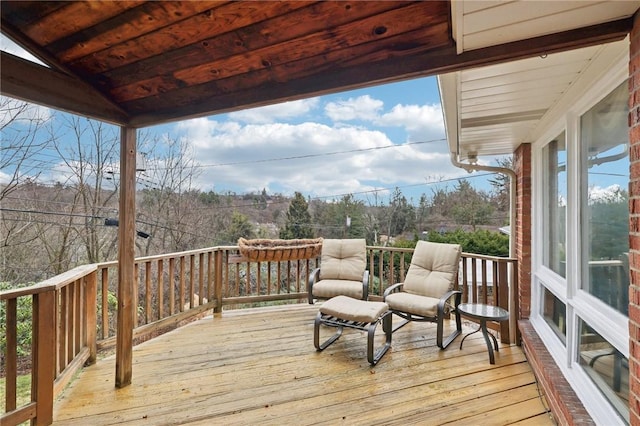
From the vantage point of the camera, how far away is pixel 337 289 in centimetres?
399

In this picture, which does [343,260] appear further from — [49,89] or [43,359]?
[49,89]

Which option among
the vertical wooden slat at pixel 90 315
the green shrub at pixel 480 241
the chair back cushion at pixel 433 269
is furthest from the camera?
the green shrub at pixel 480 241

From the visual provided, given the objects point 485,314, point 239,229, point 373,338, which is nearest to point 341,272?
point 373,338

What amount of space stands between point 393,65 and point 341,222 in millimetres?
7388

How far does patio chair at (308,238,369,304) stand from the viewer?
13.1 feet

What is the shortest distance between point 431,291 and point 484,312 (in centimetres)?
67

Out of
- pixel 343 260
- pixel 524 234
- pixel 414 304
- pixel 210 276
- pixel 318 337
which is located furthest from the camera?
pixel 343 260

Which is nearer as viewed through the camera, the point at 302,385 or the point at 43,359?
the point at 43,359

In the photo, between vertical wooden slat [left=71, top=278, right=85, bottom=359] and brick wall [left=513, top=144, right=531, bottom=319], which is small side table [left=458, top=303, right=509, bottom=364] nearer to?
brick wall [left=513, top=144, right=531, bottom=319]

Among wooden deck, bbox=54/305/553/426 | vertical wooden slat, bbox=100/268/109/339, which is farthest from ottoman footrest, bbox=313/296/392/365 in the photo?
vertical wooden slat, bbox=100/268/109/339

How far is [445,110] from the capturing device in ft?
7.73

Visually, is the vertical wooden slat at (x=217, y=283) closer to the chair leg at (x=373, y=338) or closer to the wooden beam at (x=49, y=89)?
the chair leg at (x=373, y=338)

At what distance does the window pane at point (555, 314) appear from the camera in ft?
8.27

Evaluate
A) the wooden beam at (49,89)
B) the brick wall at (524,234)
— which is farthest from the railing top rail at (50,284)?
the brick wall at (524,234)
